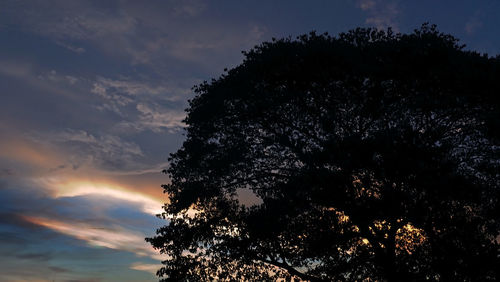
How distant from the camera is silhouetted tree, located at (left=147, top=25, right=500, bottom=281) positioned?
17000mm

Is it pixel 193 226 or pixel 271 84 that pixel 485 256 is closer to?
pixel 271 84

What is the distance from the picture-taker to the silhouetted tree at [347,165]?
17000mm

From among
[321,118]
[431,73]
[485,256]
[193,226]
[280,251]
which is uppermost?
[431,73]

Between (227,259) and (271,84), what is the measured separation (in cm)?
943

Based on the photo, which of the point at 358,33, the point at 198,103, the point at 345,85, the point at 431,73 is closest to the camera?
the point at 431,73

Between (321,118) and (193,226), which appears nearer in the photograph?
(321,118)

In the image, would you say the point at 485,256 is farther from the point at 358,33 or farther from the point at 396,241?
the point at 358,33

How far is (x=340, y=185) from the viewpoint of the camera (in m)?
17.4

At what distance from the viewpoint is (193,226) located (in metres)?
23.2

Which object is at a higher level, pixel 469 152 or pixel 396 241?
pixel 469 152

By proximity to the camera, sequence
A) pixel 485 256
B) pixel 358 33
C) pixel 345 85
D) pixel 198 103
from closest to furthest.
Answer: pixel 485 256
pixel 345 85
pixel 358 33
pixel 198 103

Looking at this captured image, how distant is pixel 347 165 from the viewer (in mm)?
16844

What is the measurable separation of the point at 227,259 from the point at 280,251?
2880mm

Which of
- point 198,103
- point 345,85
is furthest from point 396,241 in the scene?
point 198,103
